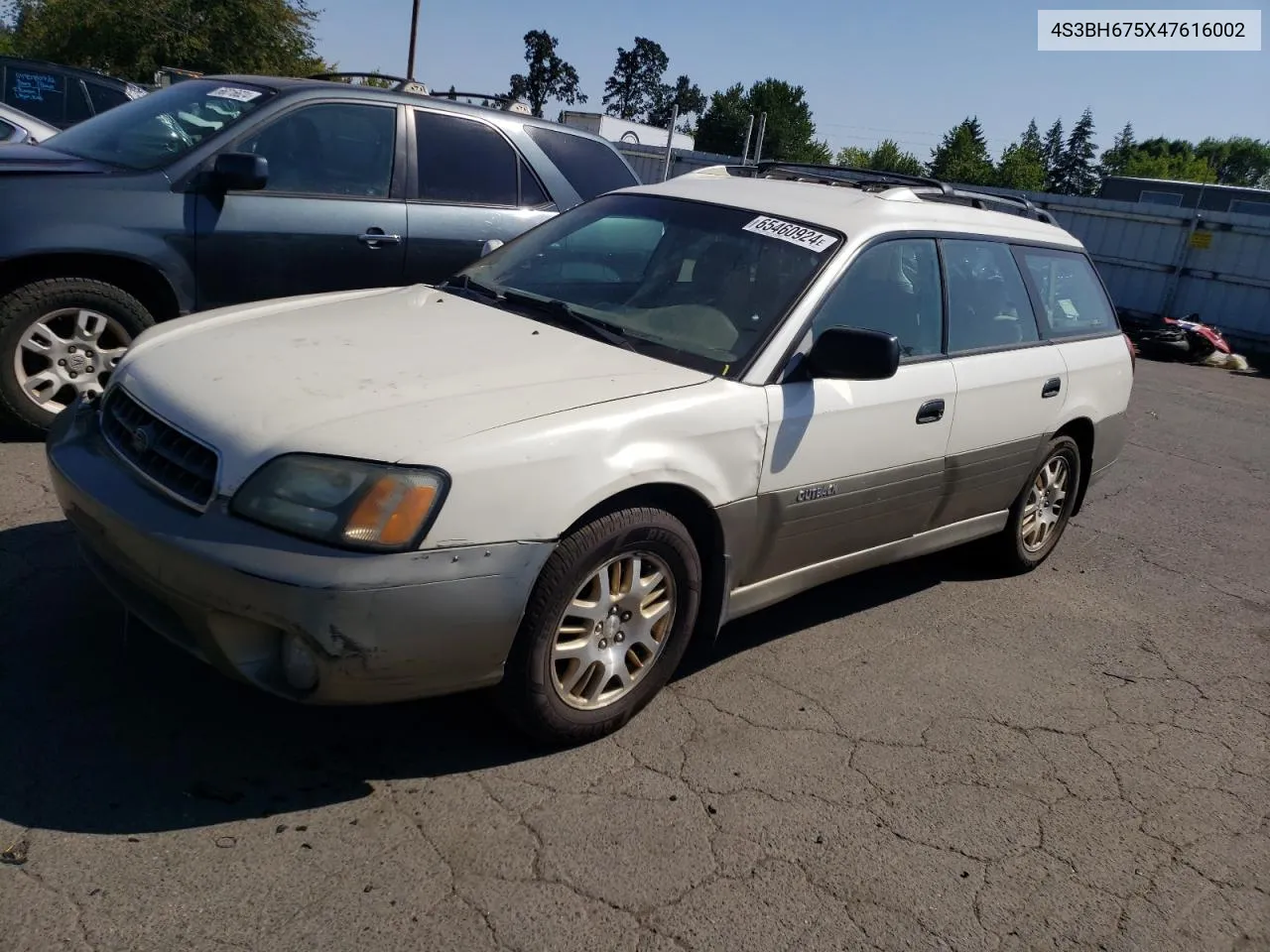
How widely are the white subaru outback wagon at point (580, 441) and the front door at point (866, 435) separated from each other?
0.04 feet

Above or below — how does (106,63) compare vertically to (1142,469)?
above

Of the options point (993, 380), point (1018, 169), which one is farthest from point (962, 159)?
point (993, 380)

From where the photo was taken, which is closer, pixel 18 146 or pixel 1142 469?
pixel 18 146

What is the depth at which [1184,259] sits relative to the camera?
1916cm

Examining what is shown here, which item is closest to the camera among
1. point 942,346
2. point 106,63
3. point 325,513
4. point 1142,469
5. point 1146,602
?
point 325,513

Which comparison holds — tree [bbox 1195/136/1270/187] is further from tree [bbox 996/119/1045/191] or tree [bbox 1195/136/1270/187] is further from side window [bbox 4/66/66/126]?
side window [bbox 4/66/66/126]

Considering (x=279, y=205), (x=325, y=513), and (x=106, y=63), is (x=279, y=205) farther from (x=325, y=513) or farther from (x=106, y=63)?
(x=106, y=63)

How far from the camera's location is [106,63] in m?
27.9

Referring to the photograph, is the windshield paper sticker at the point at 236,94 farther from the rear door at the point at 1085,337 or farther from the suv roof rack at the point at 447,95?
the rear door at the point at 1085,337

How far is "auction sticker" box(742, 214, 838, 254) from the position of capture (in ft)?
12.8

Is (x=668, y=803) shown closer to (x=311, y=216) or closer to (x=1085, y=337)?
(x=1085, y=337)

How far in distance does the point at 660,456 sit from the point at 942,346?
1.72 meters

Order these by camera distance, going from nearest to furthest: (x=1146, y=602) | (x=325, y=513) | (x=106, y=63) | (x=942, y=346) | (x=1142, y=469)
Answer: (x=325, y=513)
(x=942, y=346)
(x=1146, y=602)
(x=1142, y=469)
(x=106, y=63)

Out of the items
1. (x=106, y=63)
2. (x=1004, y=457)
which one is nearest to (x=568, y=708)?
(x=1004, y=457)
